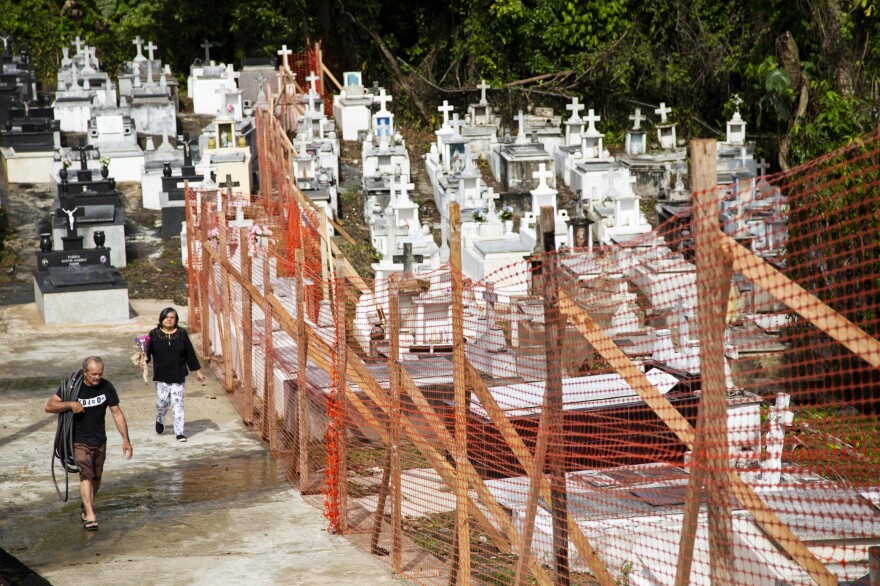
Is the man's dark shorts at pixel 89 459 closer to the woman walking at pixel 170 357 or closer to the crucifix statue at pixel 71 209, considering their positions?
the woman walking at pixel 170 357

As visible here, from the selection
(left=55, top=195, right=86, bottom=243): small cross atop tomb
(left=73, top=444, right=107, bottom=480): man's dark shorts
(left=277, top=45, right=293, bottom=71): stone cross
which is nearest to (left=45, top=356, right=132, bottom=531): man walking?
(left=73, top=444, right=107, bottom=480): man's dark shorts

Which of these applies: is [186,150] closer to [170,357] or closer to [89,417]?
[170,357]

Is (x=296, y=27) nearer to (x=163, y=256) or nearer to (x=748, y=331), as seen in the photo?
(x=163, y=256)

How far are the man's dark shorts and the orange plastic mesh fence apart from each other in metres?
1.54

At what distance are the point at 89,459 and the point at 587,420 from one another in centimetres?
369

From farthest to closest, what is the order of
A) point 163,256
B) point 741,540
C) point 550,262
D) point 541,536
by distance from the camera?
point 163,256 < point 541,536 < point 741,540 < point 550,262

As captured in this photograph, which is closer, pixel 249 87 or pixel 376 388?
A: pixel 376 388

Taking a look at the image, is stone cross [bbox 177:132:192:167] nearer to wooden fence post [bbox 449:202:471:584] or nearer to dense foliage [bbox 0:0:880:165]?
dense foliage [bbox 0:0:880:165]

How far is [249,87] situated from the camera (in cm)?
2912

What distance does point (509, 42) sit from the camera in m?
29.9

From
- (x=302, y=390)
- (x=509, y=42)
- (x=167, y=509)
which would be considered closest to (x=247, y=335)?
(x=302, y=390)

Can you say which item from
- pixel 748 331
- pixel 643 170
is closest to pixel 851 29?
pixel 643 170

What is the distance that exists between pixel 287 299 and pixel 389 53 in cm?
1786

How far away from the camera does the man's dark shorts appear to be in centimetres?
890
